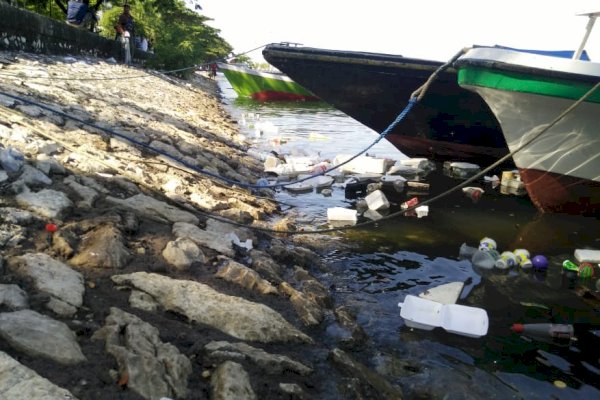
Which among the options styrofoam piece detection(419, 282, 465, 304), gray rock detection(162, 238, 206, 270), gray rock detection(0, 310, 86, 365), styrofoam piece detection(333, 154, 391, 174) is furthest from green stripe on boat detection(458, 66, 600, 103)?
gray rock detection(0, 310, 86, 365)

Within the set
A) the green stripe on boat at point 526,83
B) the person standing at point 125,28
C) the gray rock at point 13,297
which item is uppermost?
the person standing at point 125,28

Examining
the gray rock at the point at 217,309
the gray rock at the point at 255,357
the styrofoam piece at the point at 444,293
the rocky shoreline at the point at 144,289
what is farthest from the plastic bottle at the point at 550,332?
the gray rock at the point at 255,357

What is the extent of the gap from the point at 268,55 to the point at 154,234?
6020mm

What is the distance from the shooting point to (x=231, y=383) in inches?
78.0

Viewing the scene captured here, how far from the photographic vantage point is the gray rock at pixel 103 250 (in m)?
2.72

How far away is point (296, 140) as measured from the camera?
12820 millimetres

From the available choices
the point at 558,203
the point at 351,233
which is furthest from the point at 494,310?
the point at 558,203

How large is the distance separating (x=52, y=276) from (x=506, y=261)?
389cm

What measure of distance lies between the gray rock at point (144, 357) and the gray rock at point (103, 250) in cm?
57

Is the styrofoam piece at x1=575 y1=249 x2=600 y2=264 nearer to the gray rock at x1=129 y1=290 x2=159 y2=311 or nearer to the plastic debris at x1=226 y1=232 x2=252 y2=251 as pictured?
the plastic debris at x1=226 y1=232 x2=252 y2=251

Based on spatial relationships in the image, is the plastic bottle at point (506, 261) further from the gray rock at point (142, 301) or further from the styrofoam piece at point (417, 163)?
the styrofoam piece at point (417, 163)

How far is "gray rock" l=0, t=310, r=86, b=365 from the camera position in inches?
71.5

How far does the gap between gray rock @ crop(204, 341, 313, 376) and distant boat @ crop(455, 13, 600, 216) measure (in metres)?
4.60

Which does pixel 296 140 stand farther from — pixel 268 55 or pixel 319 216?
pixel 319 216
